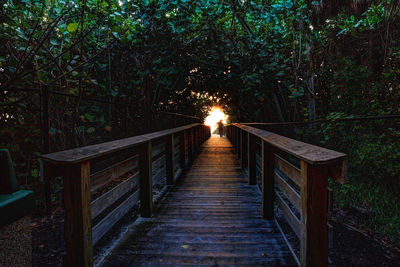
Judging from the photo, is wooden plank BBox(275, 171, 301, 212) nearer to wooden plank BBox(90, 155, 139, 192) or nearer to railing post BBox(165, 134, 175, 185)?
wooden plank BBox(90, 155, 139, 192)

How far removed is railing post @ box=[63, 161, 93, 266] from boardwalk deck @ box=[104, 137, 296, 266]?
1.54ft

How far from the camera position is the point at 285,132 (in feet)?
23.9

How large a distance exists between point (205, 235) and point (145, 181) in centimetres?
95

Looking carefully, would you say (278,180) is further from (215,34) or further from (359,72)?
(359,72)

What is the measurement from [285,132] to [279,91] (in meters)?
1.39

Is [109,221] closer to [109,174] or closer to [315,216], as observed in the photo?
[109,174]

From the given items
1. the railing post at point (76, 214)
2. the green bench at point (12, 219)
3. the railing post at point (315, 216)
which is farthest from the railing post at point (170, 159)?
the green bench at point (12, 219)

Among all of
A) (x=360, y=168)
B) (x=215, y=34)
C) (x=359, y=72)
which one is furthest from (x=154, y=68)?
(x=359, y=72)

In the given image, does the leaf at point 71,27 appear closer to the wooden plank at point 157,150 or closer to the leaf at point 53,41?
the leaf at point 53,41

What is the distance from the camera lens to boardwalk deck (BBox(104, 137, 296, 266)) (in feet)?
6.27

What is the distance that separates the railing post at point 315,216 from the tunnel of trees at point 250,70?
292 centimetres

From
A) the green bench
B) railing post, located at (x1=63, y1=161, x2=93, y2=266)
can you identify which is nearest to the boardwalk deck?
railing post, located at (x1=63, y1=161, x2=93, y2=266)

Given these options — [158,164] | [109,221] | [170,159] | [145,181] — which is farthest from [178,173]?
[109,221]

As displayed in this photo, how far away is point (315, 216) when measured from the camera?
142 centimetres
